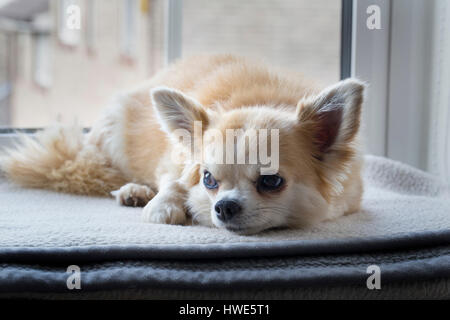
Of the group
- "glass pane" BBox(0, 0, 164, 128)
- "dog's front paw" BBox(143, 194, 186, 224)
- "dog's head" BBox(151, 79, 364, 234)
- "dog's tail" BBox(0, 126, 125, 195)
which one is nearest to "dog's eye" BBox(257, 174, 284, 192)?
"dog's head" BBox(151, 79, 364, 234)

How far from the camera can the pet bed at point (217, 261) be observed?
2.89ft

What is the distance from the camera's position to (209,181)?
132 centimetres

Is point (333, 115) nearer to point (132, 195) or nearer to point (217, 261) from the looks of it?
Result: point (217, 261)

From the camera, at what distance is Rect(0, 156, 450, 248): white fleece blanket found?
1.04 meters

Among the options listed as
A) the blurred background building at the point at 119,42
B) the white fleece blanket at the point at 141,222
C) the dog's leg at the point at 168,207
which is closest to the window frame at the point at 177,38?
the blurred background building at the point at 119,42

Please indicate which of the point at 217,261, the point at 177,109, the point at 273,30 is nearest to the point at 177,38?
the point at 273,30

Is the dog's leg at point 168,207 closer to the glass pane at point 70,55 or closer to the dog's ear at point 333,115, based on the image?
the dog's ear at point 333,115

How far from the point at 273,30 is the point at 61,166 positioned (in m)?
1.31

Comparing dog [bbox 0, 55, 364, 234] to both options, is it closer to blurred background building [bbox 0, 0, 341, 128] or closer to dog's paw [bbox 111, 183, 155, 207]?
dog's paw [bbox 111, 183, 155, 207]

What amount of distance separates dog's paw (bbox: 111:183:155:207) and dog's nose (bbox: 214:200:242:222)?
500 millimetres

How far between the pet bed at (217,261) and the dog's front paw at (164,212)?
12cm

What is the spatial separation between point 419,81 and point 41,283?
5.50 feet

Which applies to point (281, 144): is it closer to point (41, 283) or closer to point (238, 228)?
point (238, 228)

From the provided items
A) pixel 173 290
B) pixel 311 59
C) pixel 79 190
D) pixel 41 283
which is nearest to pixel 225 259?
pixel 173 290
